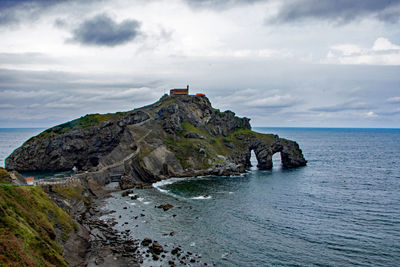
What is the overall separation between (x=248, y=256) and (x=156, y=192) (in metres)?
51.8

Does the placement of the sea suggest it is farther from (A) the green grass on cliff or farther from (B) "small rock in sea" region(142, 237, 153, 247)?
(A) the green grass on cliff

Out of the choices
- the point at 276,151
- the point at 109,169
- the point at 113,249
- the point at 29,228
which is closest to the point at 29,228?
the point at 29,228

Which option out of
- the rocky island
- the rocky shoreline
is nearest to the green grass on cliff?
the rocky island

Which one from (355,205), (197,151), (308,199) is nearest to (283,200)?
(308,199)

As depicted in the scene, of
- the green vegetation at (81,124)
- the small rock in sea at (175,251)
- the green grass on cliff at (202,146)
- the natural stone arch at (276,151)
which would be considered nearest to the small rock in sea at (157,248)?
the small rock in sea at (175,251)

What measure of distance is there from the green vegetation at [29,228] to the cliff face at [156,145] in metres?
57.7

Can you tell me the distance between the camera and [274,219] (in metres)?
70.9

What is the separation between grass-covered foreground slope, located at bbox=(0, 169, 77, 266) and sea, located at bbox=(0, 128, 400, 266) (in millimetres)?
15352

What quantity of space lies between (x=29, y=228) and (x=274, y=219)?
171ft

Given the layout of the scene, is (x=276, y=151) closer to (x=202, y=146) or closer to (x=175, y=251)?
(x=202, y=146)

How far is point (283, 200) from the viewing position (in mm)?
88188

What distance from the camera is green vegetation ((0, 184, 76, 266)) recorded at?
3148cm

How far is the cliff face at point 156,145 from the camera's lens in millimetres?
124438

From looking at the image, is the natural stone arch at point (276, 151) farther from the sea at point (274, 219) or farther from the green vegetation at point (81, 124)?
the green vegetation at point (81, 124)
